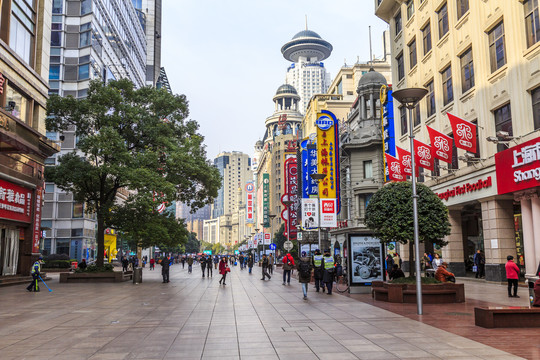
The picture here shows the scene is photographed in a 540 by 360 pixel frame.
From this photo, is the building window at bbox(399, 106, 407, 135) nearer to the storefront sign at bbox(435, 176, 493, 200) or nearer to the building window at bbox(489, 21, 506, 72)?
the storefront sign at bbox(435, 176, 493, 200)

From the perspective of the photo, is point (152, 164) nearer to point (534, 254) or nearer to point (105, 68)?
point (534, 254)

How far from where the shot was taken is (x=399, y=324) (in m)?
11.4

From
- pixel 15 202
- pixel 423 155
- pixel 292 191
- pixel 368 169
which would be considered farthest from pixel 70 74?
pixel 423 155

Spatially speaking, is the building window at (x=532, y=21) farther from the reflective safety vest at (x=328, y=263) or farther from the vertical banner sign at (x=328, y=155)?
the vertical banner sign at (x=328, y=155)

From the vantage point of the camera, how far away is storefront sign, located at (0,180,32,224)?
26708 mm

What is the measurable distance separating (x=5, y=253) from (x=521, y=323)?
27.8 metres

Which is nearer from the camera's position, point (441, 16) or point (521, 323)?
point (521, 323)

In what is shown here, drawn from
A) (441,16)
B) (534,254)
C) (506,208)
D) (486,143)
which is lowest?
(534,254)

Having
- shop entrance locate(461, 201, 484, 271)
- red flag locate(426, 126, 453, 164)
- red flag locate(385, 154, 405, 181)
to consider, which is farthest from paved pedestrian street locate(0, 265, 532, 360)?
shop entrance locate(461, 201, 484, 271)

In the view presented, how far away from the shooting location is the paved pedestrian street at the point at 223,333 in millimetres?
8344

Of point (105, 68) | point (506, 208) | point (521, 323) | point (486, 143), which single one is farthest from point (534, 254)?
point (105, 68)

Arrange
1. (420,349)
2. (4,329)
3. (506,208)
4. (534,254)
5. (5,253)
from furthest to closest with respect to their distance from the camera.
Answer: (5,253), (506,208), (534,254), (4,329), (420,349)

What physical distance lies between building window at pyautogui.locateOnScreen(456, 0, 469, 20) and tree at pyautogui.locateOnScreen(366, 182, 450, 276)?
1443 centimetres

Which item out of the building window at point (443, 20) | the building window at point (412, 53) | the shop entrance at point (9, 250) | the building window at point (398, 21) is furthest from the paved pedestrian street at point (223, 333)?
the building window at point (398, 21)
